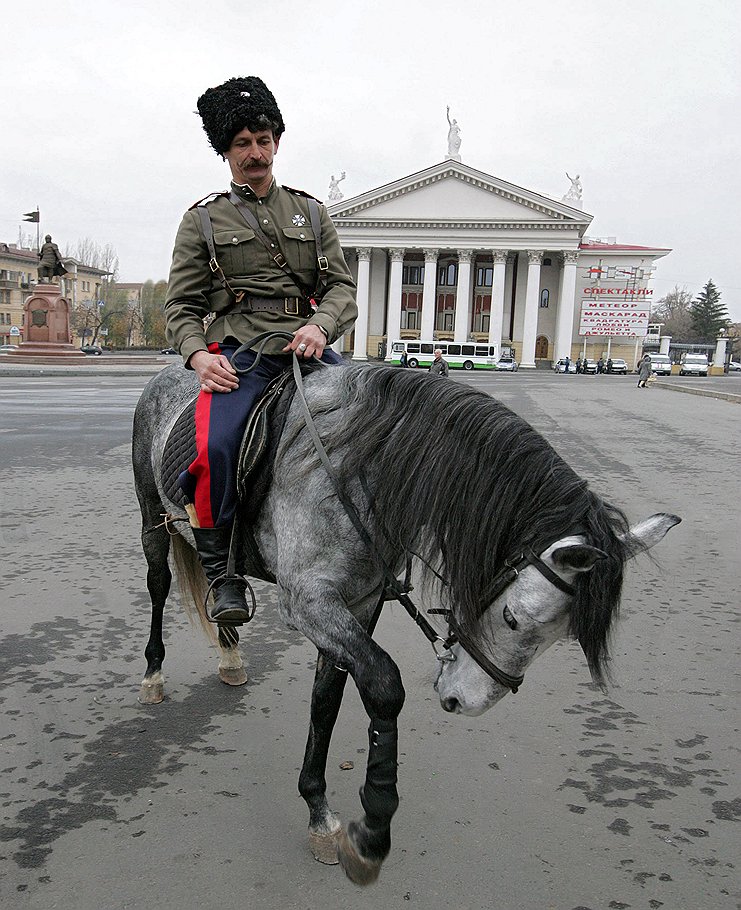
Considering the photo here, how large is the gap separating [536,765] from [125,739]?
1.75 meters

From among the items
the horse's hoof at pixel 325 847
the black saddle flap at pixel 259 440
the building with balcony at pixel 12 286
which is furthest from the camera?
the building with balcony at pixel 12 286

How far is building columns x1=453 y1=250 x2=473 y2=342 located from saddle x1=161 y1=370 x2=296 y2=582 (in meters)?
74.2

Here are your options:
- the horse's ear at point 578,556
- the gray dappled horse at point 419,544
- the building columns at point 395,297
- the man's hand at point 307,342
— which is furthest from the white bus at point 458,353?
the horse's ear at point 578,556

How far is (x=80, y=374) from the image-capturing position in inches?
1339

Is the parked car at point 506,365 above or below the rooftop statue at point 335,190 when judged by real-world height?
below

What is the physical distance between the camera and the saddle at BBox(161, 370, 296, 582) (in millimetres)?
2750

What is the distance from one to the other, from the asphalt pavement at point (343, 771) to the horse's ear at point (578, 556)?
803 millimetres

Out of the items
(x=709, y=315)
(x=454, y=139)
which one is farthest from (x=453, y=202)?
(x=709, y=315)

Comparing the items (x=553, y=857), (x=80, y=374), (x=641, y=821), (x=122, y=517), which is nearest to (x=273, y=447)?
(x=553, y=857)

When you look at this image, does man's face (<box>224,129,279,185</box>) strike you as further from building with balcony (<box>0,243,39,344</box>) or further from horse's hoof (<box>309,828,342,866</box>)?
building with balcony (<box>0,243,39,344</box>)

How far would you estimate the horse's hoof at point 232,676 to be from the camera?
13.1 feet

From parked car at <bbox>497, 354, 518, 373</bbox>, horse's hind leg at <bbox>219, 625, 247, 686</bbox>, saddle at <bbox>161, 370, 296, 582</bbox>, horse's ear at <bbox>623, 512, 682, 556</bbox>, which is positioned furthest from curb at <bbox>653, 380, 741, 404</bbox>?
horse's ear at <bbox>623, 512, 682, 556</bbox>

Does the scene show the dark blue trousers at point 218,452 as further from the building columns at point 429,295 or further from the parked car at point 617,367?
the building columns at point 429,295

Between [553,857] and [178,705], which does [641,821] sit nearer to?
[553,857]
